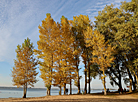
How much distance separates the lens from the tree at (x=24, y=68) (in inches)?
776

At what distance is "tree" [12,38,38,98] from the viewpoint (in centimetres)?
1972

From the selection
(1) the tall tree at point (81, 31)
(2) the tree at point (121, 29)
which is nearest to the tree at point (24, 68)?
(1) the tall tree at point (81, 31)

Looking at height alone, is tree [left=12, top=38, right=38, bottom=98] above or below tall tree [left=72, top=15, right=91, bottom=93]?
below

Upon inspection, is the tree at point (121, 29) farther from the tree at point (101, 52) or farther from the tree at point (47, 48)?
the tree at point (47, 48)

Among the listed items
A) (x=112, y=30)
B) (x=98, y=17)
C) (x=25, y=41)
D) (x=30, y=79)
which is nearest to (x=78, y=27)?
(x=98, y=17)

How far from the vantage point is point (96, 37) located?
21312 millimetres

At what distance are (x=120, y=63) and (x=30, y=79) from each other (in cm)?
1969

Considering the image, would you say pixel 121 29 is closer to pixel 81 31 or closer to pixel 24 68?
pixel 81 31

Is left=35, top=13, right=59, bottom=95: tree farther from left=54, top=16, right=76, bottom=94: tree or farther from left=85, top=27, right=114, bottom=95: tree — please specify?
left=85, top=27, right=114, bottom=95: tree

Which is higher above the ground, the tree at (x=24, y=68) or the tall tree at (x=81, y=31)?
the tall tree at (x=81, y=31)

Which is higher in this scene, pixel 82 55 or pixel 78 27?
pixel 78 27

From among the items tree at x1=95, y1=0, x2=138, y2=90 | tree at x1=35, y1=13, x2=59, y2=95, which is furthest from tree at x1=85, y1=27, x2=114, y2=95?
tree at x1=35, y1=13, x2=59, y2=95

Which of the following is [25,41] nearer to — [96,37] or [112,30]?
[96,37]

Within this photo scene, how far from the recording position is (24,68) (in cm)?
2022
